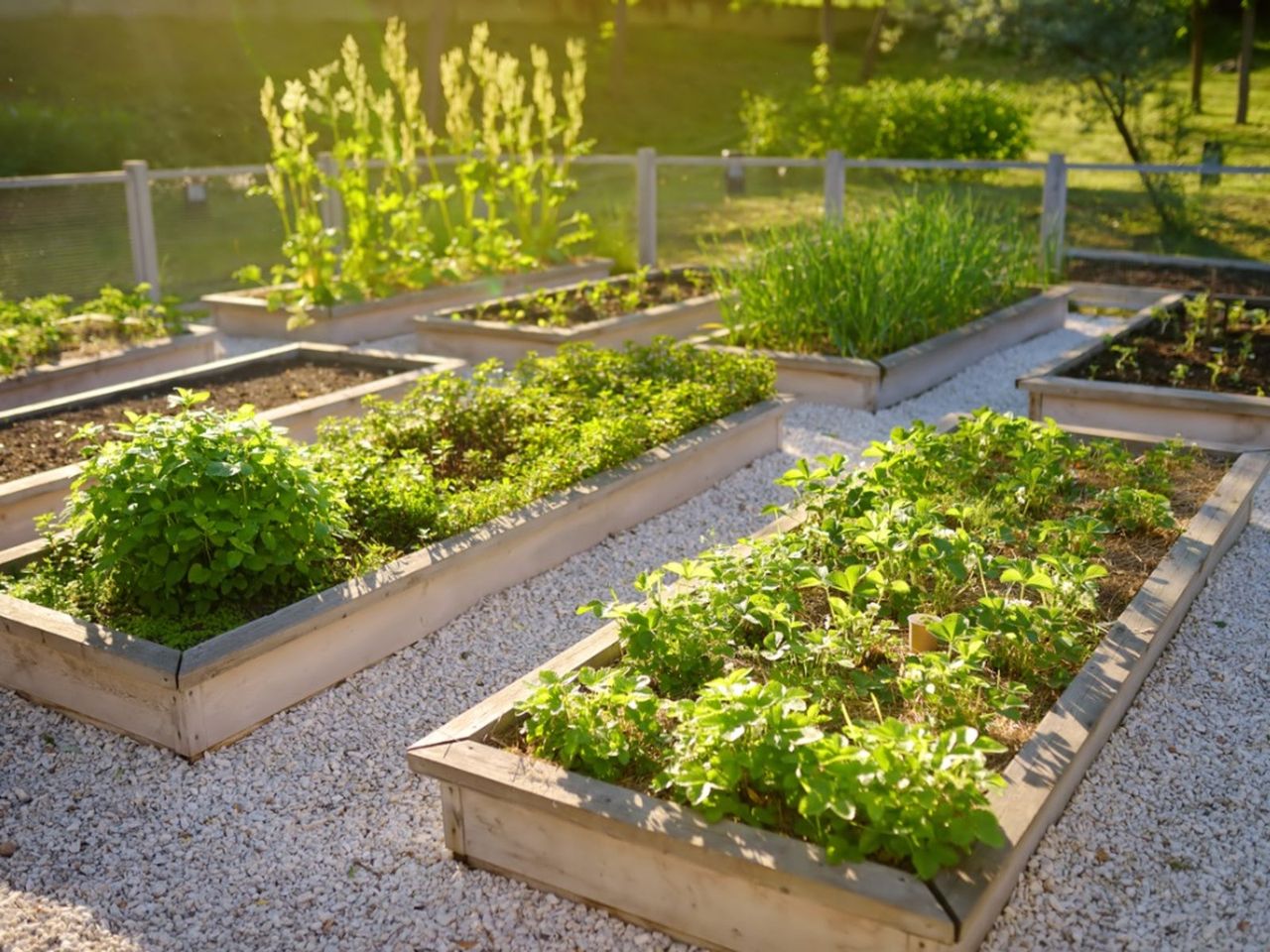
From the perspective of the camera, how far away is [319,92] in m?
9.14

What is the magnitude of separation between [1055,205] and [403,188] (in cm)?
579

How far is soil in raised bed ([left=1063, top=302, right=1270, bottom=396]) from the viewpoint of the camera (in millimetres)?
6734

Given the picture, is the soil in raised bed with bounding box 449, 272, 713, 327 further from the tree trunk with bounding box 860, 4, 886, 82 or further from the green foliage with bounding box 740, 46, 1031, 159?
the tree trunk with bounding box 860, 4, 886, 82

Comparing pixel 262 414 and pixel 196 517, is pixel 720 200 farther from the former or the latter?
pixel 196 517

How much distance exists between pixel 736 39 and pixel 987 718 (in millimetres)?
31935

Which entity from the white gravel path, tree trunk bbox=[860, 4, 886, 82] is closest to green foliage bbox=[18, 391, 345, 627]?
the white gravel path

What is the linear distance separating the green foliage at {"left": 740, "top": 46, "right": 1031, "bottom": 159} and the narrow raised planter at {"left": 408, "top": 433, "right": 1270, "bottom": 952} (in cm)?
1646

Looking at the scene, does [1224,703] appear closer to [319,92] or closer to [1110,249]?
[319,92]

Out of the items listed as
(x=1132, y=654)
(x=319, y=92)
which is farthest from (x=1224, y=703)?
(x=319, y=92)

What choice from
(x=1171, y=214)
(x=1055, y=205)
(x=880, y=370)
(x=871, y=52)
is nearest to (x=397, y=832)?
(x=880, y=370)

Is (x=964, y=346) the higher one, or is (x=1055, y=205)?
(x=1055, y=205)

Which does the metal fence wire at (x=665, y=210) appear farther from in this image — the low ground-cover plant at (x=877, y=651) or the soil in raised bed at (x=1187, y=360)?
the low ground-cover plant at (x=877, y=651)

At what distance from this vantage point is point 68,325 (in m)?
8.02

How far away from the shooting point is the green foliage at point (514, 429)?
4719mm
